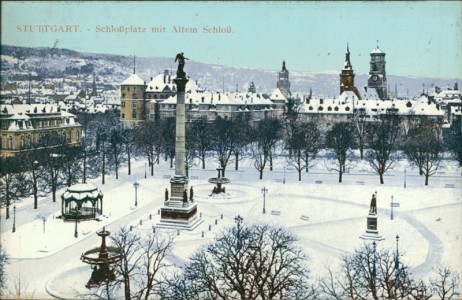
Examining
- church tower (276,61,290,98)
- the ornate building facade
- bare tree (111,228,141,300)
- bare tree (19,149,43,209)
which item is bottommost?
bare tree (111,228,141,300)

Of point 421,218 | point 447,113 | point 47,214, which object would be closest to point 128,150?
point 47,214

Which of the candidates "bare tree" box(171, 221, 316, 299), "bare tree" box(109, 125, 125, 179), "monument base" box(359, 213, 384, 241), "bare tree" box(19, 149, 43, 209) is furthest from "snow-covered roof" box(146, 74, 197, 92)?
"bare tree" box(171, 221, 316, 299)

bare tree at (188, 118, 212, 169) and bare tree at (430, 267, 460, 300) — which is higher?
bare tree at (188, 118, 212, 169)

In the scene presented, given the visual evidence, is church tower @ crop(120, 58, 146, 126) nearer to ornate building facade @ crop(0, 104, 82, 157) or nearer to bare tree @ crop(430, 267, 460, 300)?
ornate building facade @ crop(0, 104, 82, 157)

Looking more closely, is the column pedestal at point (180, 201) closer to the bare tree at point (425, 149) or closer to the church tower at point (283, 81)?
the bare tree at point (425, 149)

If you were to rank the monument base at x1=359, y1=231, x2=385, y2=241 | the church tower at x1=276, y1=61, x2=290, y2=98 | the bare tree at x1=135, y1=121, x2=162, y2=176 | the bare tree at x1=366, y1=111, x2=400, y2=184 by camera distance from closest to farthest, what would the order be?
the monument base at x1=359, y1=231, x2=385, y2=241, the bare tree at x1=366, y1=111, x2=400, y2=184, the bare tree at x1=135, y1=121, x2=162, y2=176, the church tower at x1=276, y1=61, x2=290, y2=98

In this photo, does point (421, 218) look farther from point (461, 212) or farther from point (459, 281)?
point (459, 281)

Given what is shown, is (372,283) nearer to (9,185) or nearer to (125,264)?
(125,264)
